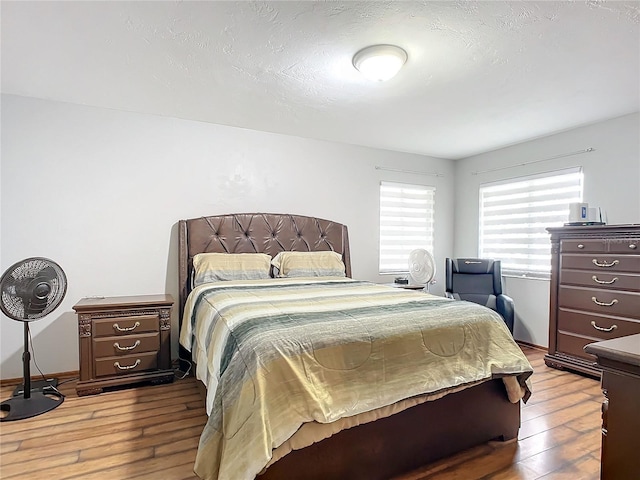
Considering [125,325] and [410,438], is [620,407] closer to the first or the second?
[410,438]

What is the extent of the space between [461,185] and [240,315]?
396 cm

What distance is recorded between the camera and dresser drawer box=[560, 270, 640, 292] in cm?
274

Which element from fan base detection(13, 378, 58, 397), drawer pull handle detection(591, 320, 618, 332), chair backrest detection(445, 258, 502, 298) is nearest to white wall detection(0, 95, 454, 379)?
fan base detection(13, 378, 58, 397)

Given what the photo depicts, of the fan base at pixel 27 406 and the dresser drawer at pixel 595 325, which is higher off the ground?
the dresser drawer at pixel 595 325

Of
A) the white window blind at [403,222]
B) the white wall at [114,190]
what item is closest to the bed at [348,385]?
the white wall at [114,190]

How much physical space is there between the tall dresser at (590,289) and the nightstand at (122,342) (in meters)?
3.22

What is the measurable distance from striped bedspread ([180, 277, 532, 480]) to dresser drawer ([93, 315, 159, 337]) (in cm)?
75

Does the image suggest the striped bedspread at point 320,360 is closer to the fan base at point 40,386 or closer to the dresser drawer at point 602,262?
the fan base at point 40,386

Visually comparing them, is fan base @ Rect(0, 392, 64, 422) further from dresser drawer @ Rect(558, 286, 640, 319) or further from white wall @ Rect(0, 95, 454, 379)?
dresser drawer @ Rect(558, 286, 640, 319)

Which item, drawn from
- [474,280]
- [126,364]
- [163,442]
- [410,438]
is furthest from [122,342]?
[474,280]

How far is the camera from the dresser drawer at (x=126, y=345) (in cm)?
266

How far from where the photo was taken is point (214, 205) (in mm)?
3492

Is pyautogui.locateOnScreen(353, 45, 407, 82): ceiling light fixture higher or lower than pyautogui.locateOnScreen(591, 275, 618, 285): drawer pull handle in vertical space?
higher

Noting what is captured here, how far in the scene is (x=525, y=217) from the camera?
4039mm
